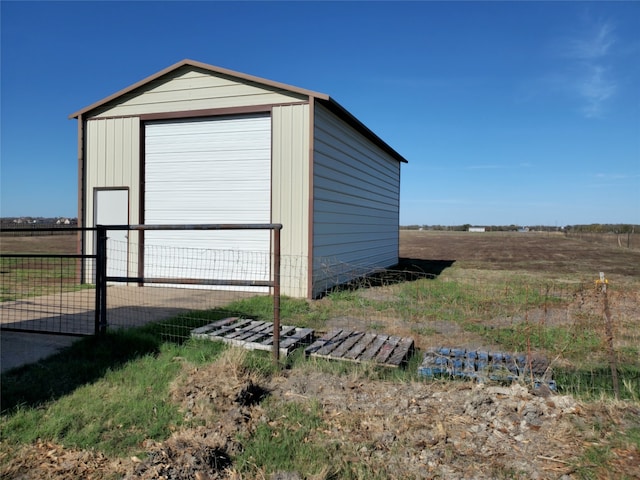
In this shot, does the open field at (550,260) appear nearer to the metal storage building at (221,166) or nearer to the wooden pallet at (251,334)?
the metal storage building at (221,166)

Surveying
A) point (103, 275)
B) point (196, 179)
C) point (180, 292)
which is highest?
point (196, 179)

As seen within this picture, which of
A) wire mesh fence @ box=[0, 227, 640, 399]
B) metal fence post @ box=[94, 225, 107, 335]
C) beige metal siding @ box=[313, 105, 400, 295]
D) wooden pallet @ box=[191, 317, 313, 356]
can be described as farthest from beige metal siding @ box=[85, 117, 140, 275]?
wooden pallet @ box=[191, 317, 313, 356]

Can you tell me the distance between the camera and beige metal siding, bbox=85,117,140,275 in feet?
38.5

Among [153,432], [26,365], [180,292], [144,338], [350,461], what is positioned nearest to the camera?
[350,461]

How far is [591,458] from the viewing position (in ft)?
9.98

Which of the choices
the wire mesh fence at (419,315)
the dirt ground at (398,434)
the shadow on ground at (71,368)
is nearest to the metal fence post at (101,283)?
the shadow on ground at (71,368)

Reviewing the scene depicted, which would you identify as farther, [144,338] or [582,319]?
[582,319]

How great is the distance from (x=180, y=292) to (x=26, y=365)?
6.09 m

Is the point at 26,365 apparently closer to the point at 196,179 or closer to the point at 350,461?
the point at 350,461

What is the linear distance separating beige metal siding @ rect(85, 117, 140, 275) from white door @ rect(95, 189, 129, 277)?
171 millimetres

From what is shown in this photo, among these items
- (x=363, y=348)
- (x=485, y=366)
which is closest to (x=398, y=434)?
(x=485, y=366)

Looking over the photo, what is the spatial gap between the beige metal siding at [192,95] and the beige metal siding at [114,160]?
386mm

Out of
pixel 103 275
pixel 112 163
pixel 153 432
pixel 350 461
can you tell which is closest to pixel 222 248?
pixel 112 163

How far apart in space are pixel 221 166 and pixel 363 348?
7.17 metres
